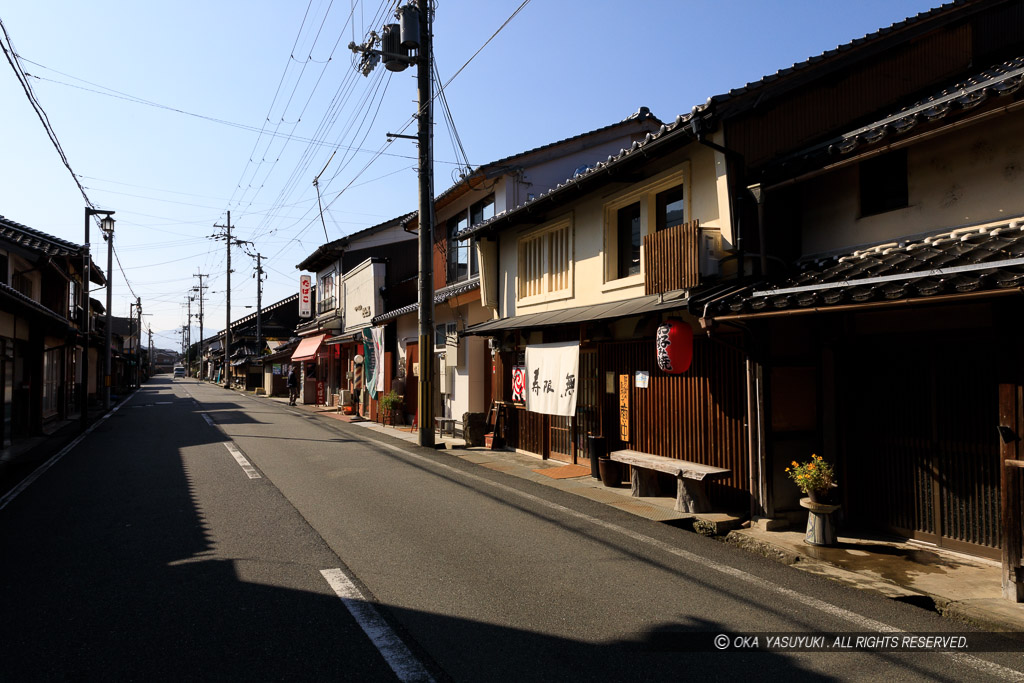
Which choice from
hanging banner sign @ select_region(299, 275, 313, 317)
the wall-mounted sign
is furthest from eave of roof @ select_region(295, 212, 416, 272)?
the wall-mounted sign

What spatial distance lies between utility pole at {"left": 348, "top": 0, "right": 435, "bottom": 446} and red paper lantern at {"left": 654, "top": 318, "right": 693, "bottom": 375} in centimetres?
887

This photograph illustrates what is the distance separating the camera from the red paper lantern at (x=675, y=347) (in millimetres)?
9586

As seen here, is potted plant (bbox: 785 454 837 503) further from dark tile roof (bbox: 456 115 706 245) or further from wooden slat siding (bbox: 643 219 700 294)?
dark tile roof (bbox: 456 115 706 245)

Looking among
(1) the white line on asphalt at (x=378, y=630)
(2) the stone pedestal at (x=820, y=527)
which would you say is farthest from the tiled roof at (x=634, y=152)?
(1) the white line on asphalt at (x=378, y=630)

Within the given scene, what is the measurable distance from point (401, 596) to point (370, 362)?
893 inches

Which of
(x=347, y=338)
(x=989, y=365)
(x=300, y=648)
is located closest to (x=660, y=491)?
(x=989, y=365)

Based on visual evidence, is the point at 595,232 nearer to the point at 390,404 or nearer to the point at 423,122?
the point at 423,122

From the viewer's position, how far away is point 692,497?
9219 millimetres

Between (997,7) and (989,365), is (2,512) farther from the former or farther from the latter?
(997,7)

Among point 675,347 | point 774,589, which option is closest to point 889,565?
point 774,589

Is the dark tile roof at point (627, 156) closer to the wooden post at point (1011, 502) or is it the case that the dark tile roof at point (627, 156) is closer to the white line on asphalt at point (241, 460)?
the wooden post at point (1011, 502)

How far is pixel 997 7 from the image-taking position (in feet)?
36.0

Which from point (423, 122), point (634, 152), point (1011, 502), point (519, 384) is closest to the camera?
point (1011, 502)

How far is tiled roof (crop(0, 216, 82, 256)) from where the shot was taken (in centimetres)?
1922
